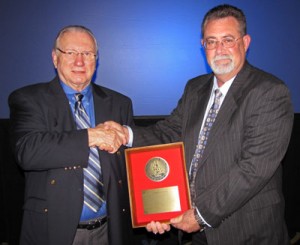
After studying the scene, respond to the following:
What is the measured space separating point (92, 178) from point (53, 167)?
301mm

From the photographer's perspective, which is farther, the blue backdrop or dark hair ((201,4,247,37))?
the blue backdrop

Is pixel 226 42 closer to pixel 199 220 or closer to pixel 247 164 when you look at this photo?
pixel 247 164

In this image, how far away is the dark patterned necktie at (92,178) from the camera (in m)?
2.16

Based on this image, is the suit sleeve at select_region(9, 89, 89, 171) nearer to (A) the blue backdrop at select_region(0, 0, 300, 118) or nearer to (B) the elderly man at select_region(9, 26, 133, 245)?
(B) the elderly man at select_region(9, 26, 133, 245)

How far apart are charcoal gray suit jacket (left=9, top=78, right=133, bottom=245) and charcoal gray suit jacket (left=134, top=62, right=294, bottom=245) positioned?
656mm

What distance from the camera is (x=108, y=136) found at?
2.14 meters

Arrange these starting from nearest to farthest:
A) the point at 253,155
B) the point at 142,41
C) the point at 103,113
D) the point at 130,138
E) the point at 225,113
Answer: the point at 253,155 < the point at 225,113 < the point at 103,113 < the point at 130,138 < the point at 142,41

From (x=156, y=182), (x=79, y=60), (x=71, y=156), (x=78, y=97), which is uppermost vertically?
(x=79, y=60)

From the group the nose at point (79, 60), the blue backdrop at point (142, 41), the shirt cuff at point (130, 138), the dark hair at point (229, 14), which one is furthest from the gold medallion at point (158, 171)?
the blue backdrop at point (142, 41)

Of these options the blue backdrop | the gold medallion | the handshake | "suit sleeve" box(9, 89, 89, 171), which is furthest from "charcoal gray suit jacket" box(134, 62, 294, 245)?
the blue backdrop

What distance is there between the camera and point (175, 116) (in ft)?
9.19

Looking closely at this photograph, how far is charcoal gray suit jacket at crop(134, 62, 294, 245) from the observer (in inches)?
77.2

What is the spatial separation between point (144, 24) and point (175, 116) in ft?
4.46

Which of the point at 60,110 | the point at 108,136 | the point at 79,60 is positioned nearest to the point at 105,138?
the point at 108,136
